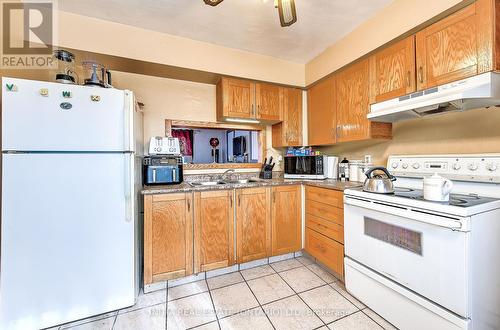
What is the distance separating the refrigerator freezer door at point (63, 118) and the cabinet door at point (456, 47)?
2232 mm

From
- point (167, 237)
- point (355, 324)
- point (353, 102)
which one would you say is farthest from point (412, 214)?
point (167, 237)

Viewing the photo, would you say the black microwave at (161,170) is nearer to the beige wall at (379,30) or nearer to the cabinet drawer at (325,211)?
the cabinet drawer at (325,211)

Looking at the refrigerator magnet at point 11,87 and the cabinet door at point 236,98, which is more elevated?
the cabinet door at point 236,98

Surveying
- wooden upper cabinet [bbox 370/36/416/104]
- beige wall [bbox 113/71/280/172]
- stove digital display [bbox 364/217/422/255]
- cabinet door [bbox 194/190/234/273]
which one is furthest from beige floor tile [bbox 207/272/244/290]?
wooden upper cabinet [bbox 370/36/416/104]

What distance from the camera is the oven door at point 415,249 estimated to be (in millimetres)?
1078

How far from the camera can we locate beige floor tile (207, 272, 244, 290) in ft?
6.36

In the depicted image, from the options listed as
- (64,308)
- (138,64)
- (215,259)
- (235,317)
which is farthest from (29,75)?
(235,317)

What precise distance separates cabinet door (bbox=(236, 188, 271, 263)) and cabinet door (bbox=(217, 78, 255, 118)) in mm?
945

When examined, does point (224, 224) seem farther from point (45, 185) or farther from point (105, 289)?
point (45, 185)

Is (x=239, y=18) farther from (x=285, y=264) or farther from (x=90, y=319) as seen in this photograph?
(x=90, y=319)

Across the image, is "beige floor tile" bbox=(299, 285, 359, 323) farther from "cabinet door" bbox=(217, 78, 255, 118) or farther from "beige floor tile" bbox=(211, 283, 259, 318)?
"cabinet door" bbox=(217, 78, 255, 118)

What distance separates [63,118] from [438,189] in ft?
7.95

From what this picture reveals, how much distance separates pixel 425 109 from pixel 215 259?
86.0 inches

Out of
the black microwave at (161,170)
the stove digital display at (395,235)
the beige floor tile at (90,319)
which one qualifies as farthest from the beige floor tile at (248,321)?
the black microwave at (161,170)
